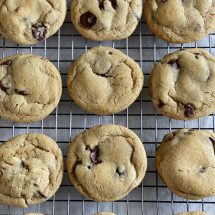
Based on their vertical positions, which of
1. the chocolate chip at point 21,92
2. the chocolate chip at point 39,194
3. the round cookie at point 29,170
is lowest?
the chocolate chip at point 39,194

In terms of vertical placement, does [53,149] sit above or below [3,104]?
below

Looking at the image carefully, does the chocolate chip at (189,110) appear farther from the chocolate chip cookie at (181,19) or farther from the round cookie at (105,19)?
the round cookie at (105,19)

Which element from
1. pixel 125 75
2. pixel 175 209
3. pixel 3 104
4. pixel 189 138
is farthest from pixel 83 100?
pixel 175 209

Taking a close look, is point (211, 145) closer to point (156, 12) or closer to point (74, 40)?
point (156, 12)

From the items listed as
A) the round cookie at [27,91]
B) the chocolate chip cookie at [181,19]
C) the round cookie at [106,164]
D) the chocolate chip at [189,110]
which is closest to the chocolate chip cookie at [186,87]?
the chocolate chip at [189,110]

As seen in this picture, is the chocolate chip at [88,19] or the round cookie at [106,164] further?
the chocolate chip at [88,19]
